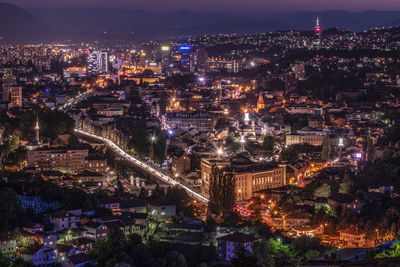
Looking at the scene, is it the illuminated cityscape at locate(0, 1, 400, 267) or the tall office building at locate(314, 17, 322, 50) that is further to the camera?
the tall office building at locate(314, 17, 322, 50)

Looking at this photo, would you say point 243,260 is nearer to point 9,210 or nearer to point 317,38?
point 9,210

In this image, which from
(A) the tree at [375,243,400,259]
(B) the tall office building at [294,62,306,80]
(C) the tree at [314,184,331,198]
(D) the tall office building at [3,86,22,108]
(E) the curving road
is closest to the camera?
(A) the tree at [375,243,400,259]

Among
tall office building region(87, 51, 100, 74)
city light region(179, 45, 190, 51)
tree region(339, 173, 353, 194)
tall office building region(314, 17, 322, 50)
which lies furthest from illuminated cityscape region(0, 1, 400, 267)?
city light region(179, 45, 190, 51)

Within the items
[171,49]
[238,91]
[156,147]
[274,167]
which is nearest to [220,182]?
[274,167]

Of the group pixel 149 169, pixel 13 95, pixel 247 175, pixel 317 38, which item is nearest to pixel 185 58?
pixel 317 38

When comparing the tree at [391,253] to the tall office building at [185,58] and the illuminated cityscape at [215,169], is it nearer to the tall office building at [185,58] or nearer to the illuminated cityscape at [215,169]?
the illuminated cityscape at [215,169]

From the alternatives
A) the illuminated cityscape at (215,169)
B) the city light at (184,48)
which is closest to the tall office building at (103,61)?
the city light at (184,48)

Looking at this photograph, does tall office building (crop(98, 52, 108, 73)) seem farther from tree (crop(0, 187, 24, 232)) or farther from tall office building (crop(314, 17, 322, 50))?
tree (crop(0, 187, 24, 232))

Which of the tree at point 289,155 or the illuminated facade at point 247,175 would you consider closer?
the illuminated facade at point 247,175
